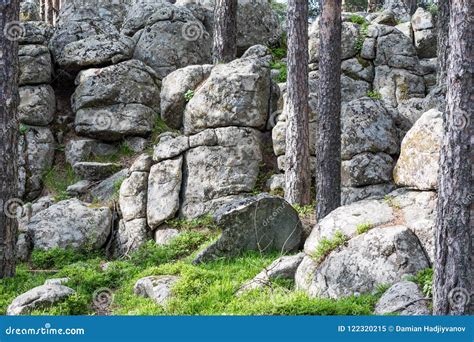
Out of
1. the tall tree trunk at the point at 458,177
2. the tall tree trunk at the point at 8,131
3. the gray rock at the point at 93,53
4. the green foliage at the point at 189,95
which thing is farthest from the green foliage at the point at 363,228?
the gray rock at the point at 93,53

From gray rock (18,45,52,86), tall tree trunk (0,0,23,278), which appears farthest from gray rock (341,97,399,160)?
gray rock (18,45,52,86)

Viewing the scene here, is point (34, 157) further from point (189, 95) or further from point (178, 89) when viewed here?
point (189, 95)

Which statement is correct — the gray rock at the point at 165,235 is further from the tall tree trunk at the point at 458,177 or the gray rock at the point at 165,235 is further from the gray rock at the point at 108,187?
the tall tree trunk at the point at 458,177

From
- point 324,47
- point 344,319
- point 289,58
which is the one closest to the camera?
point 344,319

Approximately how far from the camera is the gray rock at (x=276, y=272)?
430 inches

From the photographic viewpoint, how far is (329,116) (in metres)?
14.6

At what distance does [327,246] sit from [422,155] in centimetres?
329

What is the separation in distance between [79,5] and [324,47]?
1381 centimetres

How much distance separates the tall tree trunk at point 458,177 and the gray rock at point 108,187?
11623mm

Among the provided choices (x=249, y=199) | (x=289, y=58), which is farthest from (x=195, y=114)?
(x=249, y=199)

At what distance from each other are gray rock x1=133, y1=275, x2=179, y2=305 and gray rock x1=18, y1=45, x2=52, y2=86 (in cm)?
1145

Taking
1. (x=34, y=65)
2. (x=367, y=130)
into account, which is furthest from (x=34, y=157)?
(x=367, y=130)

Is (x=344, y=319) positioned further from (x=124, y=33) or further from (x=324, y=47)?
(x=124, y=33)

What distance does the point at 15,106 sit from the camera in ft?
41.7
